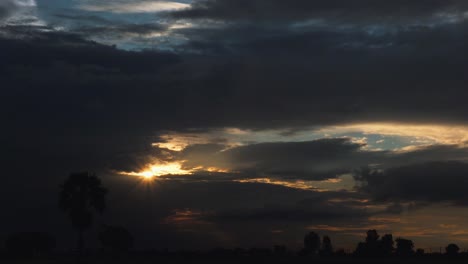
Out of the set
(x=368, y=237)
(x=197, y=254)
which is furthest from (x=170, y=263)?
(x=368, y=237)

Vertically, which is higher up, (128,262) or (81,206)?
(81,206)

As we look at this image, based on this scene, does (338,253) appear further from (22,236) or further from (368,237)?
(22,236)

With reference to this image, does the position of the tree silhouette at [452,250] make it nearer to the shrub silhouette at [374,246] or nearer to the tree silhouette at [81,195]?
the shrub silhouette at [374,246]

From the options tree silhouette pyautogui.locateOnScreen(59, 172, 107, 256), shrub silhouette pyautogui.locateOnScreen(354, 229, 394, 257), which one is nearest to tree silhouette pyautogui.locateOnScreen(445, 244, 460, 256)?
shrub silhouette pyautogui.locateOnScreen(354, 229, 394, 257)

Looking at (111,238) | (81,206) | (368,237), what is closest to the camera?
(81,206)

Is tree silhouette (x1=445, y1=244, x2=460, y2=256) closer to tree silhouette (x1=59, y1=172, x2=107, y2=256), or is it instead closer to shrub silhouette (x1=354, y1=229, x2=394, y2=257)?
shrub silhouette (x1=354, y1=229, x2=394, y2=257)

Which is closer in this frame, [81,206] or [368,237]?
[81,206]

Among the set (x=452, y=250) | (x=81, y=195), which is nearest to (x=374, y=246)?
(x=452, y=250)

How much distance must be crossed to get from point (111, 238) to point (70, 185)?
7521 cm

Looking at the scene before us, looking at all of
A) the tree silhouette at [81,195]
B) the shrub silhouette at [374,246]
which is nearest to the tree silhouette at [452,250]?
the shrub silhouette at [374,246]

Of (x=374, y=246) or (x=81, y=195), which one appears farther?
(x=374, y=246)

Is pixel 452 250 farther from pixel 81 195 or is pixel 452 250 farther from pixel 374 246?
pixel 81 195

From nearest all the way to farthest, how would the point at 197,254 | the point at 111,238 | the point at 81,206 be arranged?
the point at 81,206 → the point at 197,254 → the point at 111,238

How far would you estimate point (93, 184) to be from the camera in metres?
104
